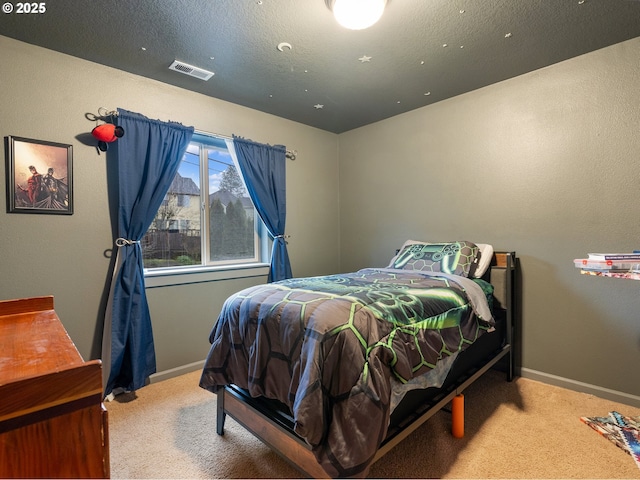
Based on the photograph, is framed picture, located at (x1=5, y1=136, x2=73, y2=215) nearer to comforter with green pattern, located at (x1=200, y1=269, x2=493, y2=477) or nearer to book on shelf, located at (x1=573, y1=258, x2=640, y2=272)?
comforter with green pattern, located at (x1=200, y1=269, x2=493, y2=477)

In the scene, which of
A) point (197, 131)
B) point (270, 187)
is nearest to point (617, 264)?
point (270, 187)

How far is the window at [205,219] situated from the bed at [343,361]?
1.22 metres

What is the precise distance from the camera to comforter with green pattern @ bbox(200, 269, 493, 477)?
1.14 m

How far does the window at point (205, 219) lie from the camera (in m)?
2.64

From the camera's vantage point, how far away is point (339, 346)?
123cm

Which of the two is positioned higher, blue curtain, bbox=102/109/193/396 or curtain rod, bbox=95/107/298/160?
curtain rod, bbox=95/107/298/160

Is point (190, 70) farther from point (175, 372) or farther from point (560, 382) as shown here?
point (560, 382)

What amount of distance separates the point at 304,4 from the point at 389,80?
1.04 metres

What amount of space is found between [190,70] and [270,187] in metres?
1.17

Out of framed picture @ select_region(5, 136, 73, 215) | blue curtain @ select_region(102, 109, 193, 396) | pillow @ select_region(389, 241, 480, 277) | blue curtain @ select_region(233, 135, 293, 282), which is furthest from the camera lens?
blue curtain @ select_region(233, 135, 293, 282)

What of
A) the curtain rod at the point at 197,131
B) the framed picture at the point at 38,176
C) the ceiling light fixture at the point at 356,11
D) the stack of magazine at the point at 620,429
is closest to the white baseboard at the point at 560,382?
the stack of magazine at the point at 620,429

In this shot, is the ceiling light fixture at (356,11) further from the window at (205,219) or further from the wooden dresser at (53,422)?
the wooden dresser at (53,422)

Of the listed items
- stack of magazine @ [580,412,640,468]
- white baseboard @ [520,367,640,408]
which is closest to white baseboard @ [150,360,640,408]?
white baseboard @ [520,367,640,408]

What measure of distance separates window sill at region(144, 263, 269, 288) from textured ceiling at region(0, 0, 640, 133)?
1.52 m
